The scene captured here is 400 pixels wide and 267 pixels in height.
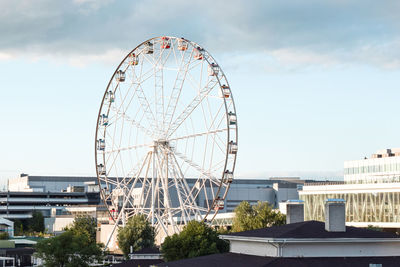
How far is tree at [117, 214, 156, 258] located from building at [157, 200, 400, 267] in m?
51.9

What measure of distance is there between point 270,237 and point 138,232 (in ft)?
187

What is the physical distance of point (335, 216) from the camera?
159 ft

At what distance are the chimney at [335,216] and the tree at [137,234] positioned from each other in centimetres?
5508

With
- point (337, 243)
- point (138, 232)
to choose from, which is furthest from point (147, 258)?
point (337, 243)

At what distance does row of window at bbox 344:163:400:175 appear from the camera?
126250mm

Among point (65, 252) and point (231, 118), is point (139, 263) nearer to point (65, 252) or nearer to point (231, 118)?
point (65, 252)

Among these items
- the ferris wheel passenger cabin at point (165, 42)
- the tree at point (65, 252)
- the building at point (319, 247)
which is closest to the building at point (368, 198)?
the ferris wheel passenger cabin at point (165, 42)

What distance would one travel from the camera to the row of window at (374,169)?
126250 mm

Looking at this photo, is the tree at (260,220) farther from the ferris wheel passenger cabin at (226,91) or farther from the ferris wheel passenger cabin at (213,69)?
the ferris wheel passenger cabin at (213,69)

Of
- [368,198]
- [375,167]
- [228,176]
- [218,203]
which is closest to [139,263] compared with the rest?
[228,176]

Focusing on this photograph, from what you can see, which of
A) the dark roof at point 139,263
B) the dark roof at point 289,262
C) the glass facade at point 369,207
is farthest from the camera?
the glass facade at point 369,207

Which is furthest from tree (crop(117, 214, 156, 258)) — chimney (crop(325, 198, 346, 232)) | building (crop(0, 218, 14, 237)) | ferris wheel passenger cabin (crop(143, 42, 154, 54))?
building (crop(0, 218, 14, 237))

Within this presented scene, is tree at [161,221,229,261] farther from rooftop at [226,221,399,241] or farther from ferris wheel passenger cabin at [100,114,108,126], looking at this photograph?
ferris wheel passenger cabin at [100,114,108,126]

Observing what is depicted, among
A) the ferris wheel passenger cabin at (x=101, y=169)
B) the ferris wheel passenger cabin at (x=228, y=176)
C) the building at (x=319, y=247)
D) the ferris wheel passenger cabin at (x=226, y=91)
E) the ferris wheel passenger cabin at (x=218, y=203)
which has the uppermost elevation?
the ferris wheel passenger cabin at (x=226, y=91)
